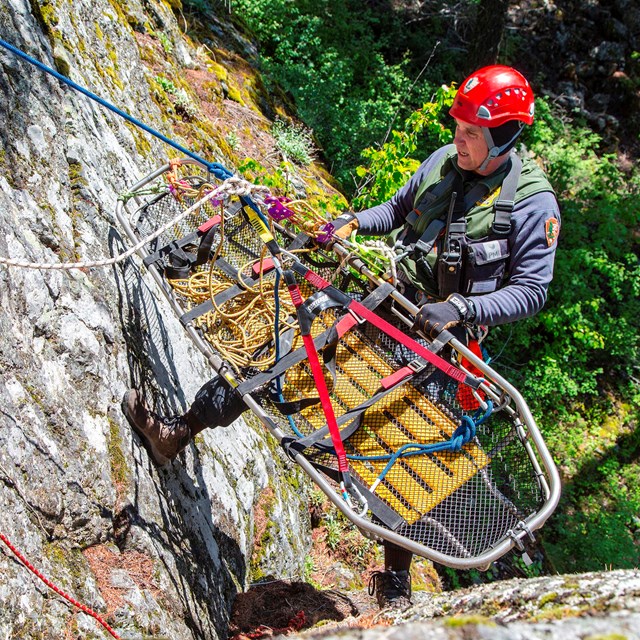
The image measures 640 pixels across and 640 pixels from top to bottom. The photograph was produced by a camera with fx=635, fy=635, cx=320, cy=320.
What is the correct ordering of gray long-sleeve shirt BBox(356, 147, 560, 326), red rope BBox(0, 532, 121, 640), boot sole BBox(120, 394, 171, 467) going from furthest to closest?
boot sole BBox(120, 394, 171, 467)
gray long-sleeve shirt BBox(356, 147, 560, 326)
red rope BBox(0, 532, 121, 640)

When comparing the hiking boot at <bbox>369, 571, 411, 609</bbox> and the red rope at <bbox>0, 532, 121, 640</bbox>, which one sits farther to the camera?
the hiking boot at <bbox>369, 571, 411, 609</bbox>

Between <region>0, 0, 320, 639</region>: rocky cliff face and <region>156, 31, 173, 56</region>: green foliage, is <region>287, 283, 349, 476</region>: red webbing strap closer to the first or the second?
<region>0, 0, 320, 639</region>: rocky cliff face

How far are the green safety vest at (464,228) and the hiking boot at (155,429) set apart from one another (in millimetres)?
1589

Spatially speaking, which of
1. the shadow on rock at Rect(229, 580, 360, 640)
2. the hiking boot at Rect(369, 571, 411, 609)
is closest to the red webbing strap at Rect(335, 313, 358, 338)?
the hiking boot at Rect(369, 571, 411, 609)

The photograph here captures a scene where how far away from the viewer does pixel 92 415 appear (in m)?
3.14

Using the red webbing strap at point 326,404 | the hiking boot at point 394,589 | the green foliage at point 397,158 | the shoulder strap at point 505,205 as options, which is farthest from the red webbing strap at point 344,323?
the green foliage at point 397,158

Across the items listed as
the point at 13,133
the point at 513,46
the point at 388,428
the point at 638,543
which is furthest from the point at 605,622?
the point at 513,46

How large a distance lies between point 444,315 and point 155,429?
63.6 inches

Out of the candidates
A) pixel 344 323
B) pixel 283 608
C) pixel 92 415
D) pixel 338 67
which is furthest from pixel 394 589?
pixel 338 67

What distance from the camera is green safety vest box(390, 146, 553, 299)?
338cm

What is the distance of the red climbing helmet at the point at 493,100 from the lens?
11.1 ft

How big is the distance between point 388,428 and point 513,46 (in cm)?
1156

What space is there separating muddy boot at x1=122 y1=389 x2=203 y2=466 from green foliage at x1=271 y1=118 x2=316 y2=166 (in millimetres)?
5095

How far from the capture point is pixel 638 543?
8109 mm
